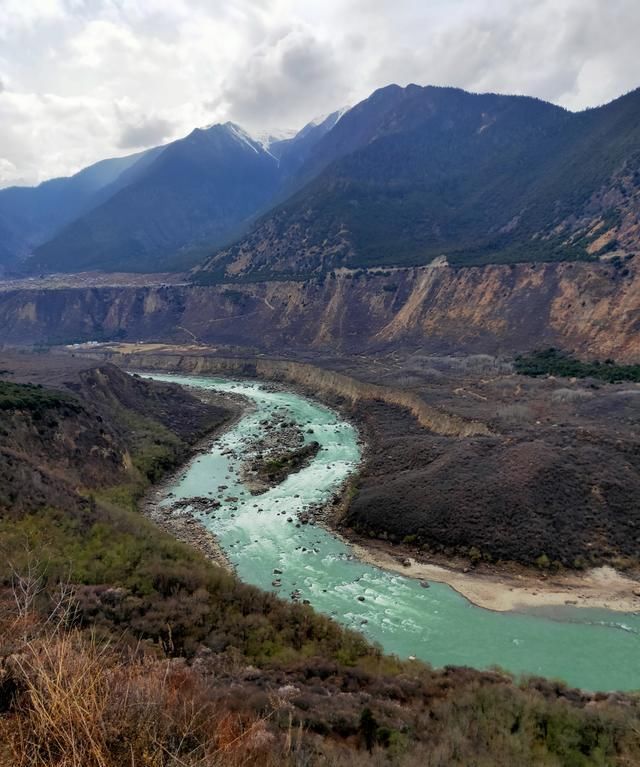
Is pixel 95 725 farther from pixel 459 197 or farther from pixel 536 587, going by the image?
pixel 459 197

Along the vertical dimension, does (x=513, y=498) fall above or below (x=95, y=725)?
below

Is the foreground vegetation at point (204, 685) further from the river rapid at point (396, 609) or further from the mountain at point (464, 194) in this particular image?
the mountain at point (464, 194)

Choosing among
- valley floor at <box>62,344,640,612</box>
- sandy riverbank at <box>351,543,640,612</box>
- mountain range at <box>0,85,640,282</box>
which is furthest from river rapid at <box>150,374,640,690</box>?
mountain range at <box>0,85,640,282</box>

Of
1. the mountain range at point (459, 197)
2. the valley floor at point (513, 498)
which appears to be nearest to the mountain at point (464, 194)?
the mountain range at point (459, 197)

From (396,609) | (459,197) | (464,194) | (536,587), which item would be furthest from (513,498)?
(464,194)

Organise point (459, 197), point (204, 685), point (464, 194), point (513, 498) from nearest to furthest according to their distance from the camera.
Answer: point (204, 685) → point (513, 498) → point (459, 197) → point (464, 194)
